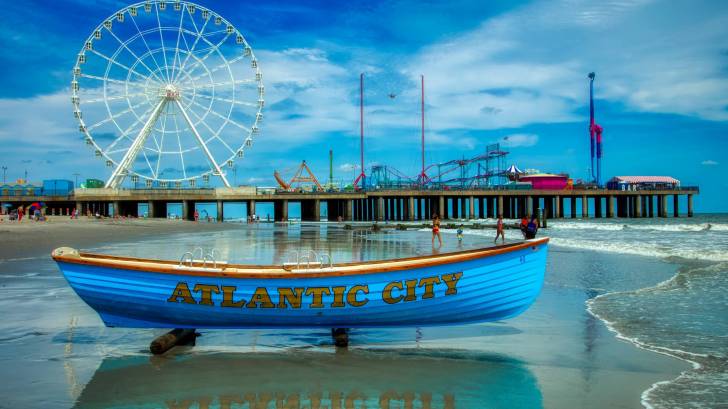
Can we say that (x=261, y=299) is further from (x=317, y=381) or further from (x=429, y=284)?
(x=429, y=284)

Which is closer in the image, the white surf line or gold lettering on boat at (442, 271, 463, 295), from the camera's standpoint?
the white surf line

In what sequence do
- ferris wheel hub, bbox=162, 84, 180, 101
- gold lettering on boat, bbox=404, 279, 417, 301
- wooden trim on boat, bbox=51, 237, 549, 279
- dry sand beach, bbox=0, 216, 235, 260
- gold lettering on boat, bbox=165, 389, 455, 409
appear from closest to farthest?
gold lettering on boat, bbox=165, 389, 455, 409
wooden trim on boat, bbox=51, 237, 549, 279
gold lettering on boat, bbox=404, 279, 417, 301
dry sand beach, bbox=0, 216, 235, 260
ferris wheel hub, bbox=162, 84, 180, 101

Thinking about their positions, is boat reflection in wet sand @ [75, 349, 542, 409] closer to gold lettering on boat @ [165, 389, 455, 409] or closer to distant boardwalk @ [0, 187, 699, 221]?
gold lettering on boat @ [165, 389, 455, 409]

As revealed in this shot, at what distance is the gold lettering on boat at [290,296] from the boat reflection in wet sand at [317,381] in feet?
2.04

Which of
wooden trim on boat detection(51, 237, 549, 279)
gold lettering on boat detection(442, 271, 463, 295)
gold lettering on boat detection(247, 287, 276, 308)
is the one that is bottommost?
gold lettering on boat detection(247, 287, 276, 308)

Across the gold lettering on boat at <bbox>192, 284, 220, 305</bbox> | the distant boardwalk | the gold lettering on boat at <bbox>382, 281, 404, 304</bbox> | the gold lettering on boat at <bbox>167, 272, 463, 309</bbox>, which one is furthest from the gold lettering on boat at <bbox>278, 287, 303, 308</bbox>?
the distant boardwalk

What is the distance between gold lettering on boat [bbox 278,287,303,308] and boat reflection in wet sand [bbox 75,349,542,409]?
2.04ft

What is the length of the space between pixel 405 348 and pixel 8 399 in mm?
4357

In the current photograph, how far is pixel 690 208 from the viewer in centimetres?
8606

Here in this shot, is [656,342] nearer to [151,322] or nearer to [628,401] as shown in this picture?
[628,401]

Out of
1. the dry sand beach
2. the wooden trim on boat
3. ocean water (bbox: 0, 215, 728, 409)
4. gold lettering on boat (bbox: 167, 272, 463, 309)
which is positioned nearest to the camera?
ocean water (bbox: 0, 215, 728, 409)

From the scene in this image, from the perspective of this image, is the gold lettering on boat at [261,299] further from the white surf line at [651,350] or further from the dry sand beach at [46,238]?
the dry sand beach at [46,238]

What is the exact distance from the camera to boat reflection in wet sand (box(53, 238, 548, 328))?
6875 millimetres

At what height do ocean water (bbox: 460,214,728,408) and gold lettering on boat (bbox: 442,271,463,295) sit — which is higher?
gold lettering on boat (bbox: 442,271,463,295)
